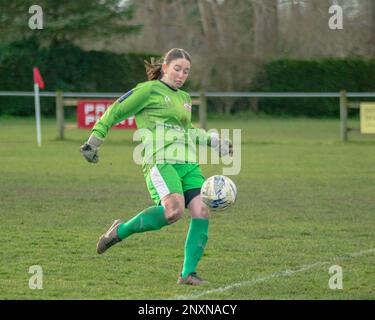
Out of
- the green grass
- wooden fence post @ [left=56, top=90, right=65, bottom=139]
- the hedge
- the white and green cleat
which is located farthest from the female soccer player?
the hedge

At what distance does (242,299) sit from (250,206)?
5.41 m

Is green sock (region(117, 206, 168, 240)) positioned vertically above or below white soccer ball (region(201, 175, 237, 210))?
below

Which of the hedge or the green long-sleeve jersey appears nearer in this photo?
the green long-sleeve jersey

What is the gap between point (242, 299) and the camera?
6477 millimetres

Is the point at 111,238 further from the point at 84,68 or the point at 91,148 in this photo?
the point at 84,68

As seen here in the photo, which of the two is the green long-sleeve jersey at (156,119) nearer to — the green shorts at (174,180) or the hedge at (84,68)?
the green shorts at (174,180)

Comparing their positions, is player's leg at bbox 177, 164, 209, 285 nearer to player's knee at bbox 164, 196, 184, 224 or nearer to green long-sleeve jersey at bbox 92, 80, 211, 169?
player's knee at bbox 164, 196, 184, 224

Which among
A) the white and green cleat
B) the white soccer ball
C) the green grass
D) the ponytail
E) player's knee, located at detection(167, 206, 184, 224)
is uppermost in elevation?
the ponytail

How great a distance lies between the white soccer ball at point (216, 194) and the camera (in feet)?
23.4

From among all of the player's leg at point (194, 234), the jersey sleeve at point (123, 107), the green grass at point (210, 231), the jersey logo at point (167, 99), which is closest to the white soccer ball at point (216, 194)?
the player's leg at point (194, 234)

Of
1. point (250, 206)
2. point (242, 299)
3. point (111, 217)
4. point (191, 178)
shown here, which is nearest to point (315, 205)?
point (250, 206)

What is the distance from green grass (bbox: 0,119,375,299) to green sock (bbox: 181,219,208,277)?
0.20 meters

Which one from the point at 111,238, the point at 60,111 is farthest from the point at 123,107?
the point at 60,111

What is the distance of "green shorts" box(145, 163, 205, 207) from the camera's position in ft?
23.5
